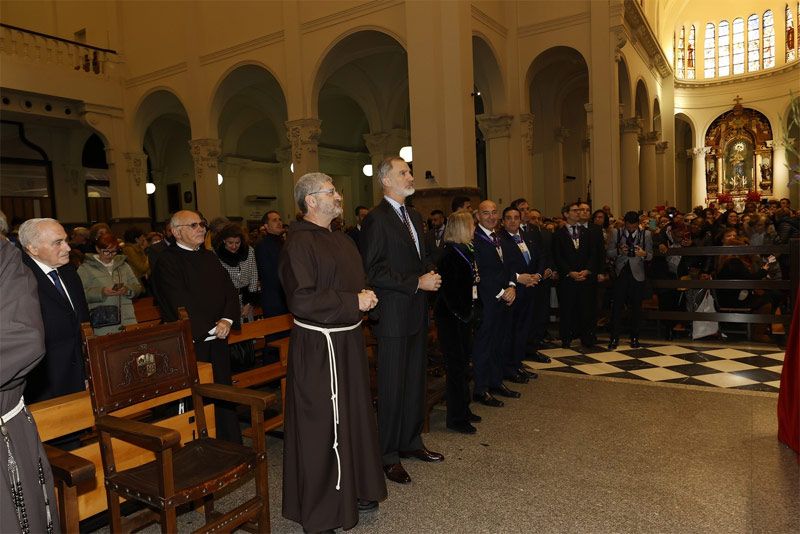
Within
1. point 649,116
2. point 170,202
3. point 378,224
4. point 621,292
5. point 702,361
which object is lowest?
point 702,361

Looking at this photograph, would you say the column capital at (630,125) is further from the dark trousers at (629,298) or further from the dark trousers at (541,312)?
the dark trousers at (541,312)

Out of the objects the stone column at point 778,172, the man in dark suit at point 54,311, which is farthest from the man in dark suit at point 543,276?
the stone column at point 778,172

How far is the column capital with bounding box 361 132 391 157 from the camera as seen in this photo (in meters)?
16.6

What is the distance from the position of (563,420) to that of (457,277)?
1.42 m

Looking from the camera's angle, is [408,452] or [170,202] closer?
[408,452]

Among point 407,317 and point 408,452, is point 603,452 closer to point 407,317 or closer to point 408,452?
point 408,452

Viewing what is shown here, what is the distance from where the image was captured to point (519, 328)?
574 centimetres

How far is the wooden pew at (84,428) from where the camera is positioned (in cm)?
261

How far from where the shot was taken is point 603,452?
3.70m

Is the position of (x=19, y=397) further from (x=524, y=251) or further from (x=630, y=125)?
(x=630, y=125)

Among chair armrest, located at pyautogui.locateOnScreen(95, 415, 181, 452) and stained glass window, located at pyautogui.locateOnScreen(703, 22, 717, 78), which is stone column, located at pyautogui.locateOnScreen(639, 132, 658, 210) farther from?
chair armrest, located at pyautogui.locateOnScreen(95, 415, 181, 452)

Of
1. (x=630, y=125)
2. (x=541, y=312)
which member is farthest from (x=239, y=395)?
(x=630, y=125)

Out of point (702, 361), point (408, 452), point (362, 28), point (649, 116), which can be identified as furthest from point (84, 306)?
point (649, 116)

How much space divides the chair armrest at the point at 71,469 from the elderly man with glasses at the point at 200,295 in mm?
1392
